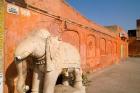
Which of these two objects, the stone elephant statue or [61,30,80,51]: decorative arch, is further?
[61,30,80,51]: decorative arch

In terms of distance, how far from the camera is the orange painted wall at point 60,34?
15.2ft

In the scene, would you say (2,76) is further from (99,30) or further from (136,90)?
(99,30)

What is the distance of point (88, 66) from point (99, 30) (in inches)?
126

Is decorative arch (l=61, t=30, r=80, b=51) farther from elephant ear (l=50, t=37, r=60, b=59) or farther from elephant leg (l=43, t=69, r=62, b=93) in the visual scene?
elephant leg (l=43, t=69, r=62, b=93)

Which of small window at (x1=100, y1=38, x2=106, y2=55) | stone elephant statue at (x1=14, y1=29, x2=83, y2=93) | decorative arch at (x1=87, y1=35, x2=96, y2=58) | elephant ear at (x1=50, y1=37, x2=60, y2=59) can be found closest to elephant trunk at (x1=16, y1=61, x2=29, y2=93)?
stone elephant statue at (x1=14, y1=29, x2=83, y2=93)

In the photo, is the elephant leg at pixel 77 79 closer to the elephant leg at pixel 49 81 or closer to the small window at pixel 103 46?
the elephant leg at pixel 49 81

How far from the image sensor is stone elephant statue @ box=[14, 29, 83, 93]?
12.9ft

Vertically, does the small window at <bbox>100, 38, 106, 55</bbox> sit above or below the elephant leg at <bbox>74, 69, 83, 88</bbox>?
above

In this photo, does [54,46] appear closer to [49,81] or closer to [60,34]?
[49,81]

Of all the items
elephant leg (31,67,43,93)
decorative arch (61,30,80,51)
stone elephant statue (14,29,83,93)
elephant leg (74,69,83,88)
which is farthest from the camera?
decorative arch (61,30,80,51)

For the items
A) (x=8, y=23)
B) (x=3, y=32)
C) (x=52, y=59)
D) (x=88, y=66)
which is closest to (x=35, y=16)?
(x=8, y=23)

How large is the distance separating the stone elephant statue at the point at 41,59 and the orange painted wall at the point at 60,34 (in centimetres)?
56

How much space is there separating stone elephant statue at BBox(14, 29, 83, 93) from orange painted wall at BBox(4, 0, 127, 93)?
0.56 m

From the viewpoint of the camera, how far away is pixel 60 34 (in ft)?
23.7
